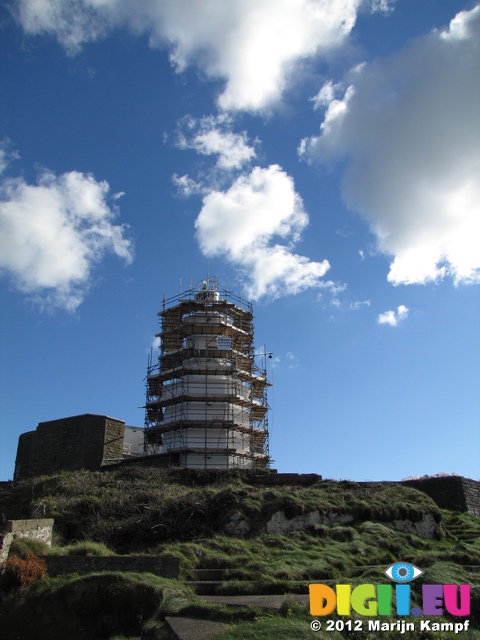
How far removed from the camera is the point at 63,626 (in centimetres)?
1040

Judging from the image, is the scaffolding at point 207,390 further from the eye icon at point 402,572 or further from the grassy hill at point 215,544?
the eye icon at point 402,572

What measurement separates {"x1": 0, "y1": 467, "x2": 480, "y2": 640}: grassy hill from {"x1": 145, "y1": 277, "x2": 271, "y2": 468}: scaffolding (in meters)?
6.15

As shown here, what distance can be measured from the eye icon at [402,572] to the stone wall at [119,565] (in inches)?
174

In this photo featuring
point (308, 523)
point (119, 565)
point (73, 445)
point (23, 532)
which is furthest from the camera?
point (73, 445)

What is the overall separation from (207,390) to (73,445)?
291 inches

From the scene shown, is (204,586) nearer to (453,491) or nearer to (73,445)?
(453,491)

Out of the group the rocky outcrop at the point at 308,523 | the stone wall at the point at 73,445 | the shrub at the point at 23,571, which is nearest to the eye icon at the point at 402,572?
the rocky outcrop at the point at 308,523

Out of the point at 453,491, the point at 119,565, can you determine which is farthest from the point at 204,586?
the point at 453,491

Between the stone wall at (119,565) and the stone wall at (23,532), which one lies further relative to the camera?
the stone wall at (23,532)

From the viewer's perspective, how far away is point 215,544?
14.3 meters

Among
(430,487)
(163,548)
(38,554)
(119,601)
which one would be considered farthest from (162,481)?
(430,487)

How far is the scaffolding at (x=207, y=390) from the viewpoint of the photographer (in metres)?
28.7

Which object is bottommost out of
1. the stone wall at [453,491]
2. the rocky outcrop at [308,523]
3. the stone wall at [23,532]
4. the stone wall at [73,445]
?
the stone wall at [23,532]

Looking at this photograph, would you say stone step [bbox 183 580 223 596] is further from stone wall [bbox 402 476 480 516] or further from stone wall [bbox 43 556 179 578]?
stone wall [bbox 402 476 480 516]
